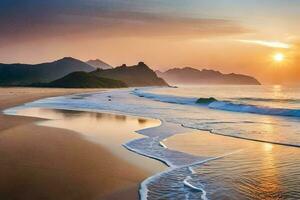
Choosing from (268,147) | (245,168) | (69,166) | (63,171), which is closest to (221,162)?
(245,168)

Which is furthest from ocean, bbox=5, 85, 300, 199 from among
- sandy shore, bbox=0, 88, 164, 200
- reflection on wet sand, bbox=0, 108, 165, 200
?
sandy shore, bbox=0, 88, 164, 200

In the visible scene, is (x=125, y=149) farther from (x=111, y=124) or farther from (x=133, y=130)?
(x=111, y=124)

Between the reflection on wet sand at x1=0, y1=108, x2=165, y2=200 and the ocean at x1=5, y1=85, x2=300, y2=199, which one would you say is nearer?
the reflection on wet sand at x1=0, y1=108, x2=165, y2=200

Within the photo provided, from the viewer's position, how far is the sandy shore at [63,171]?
23.1 feet

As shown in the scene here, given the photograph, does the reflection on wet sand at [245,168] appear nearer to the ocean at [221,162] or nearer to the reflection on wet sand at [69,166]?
the ocean at [221,162]

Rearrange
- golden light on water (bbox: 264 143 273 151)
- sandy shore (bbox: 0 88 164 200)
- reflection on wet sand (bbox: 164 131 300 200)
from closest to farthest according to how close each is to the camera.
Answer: sandy shore (bbox: 0 88 164 200) → reflection on wet sand (bbox: 164 131 300 200) → golden light on water (bbox: 264 143 273 151)

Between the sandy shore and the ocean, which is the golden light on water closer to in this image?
the ocean

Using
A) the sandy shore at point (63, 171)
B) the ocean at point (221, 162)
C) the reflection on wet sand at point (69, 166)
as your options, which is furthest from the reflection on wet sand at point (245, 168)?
the sandy shore at point (63, 171)

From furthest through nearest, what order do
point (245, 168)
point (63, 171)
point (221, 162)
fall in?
point (221, 162) < point (245, 168) < point (63, 171)

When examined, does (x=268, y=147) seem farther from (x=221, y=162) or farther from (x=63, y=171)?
(x=63, y=171)

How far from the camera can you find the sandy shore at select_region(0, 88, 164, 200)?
7027 millimetres

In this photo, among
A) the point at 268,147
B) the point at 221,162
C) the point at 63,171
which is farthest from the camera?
the point at 268,147

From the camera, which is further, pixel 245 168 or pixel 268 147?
pixel 268 147

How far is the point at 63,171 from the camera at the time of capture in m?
8.70
